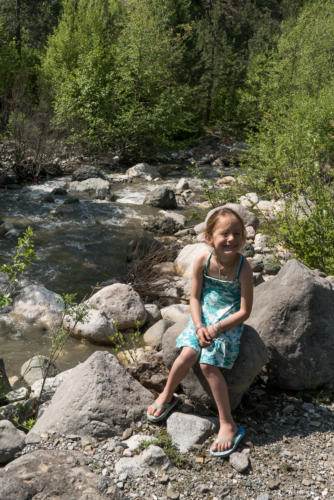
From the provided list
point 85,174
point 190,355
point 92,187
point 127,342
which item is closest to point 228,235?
point 190,355

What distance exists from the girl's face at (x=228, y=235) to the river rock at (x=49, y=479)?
5.92 feet

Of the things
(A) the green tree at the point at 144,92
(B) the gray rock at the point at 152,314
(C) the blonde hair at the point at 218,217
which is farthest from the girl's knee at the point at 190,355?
(A) the green tree at the point at 144,92

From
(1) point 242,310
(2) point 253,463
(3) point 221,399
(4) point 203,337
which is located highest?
(1) point 242,310

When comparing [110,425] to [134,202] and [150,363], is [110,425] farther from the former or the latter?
[134,202]

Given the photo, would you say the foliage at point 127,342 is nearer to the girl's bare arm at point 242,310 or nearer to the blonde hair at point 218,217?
the girl's bare arm at point 242,310

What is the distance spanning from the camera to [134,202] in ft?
42.7

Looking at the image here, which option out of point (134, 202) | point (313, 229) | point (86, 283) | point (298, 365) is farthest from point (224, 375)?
point (134, 202)

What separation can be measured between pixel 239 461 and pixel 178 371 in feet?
2.41

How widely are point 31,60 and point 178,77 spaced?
8039 millimetres

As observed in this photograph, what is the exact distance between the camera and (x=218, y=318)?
3486 mm

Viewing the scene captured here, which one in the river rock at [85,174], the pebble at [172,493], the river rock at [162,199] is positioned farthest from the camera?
the river rock at [85,174]

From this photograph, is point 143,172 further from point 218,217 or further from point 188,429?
point 188,429

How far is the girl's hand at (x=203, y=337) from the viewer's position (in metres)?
3.31

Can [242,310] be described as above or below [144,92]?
below
